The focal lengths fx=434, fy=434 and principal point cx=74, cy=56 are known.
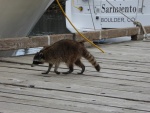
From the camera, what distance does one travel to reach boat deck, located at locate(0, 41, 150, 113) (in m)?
4.63

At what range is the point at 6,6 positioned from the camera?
27.9ft

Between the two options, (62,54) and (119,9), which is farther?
(119,9)

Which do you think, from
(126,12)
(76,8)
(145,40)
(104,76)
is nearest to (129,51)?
(145,40)

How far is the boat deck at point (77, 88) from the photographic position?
4.63 metres

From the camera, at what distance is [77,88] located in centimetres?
555

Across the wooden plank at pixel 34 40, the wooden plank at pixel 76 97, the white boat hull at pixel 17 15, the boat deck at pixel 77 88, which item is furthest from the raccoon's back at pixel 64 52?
the white boat hull at pixel 17 15

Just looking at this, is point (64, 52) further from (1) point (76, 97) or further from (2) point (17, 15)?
(2) point (17, 15)

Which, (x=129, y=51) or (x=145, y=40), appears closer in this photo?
(x=129, y=51)

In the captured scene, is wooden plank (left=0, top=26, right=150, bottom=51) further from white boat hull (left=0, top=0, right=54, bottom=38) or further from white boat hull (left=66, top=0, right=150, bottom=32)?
white boat hull (left=66, top=0, right=150, bottom=32)

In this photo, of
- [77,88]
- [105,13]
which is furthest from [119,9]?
[77,88]

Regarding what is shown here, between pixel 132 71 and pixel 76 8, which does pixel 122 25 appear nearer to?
pixel 76 8

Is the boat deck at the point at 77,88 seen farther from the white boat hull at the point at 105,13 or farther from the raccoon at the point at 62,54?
the white boat hull at the point at 105,13

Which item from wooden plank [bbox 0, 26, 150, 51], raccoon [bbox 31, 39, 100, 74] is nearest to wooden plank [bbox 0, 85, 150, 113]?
raccoon [bbox 31, 39, 100, 74]

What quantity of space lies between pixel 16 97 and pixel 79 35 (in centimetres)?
426
